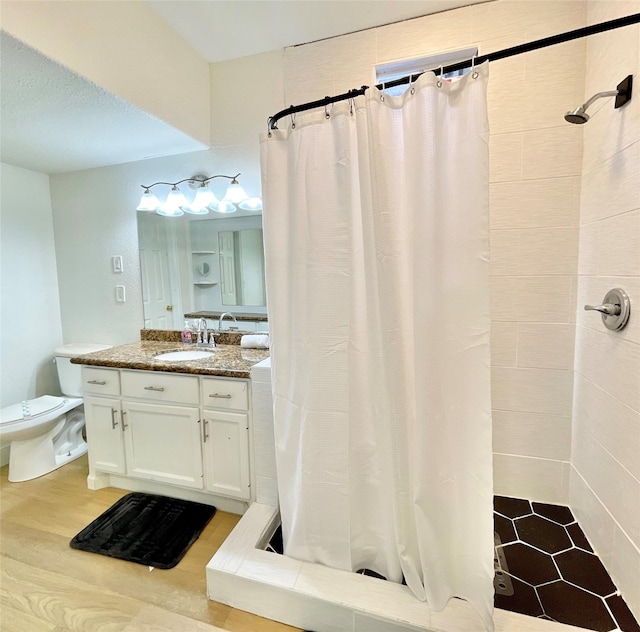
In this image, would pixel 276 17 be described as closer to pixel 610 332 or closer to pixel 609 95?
pixel 609 95

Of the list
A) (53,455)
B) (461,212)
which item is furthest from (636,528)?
(53,455)

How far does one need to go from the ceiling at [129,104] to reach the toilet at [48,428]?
142 centimetres

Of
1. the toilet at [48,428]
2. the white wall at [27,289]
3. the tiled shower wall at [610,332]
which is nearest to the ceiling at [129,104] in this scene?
the white wall at [27,289]

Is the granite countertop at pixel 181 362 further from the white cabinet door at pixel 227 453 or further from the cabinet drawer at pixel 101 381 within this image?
the white cabinet door at pixel 227 453

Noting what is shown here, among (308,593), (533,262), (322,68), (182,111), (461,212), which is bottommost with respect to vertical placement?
(308,593)

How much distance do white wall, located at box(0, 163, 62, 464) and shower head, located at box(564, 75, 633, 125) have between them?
3.27 meters

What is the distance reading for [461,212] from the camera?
40.5 inches

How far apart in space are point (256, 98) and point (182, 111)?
1.45ft

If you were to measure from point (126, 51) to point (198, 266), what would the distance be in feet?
3.88

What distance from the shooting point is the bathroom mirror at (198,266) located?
225 centimetres

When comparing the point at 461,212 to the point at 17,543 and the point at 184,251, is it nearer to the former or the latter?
the point at 184,251

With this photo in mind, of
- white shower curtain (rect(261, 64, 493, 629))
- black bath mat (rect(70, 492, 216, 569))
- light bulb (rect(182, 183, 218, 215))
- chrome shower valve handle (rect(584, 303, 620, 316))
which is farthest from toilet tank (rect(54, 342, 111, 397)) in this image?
chrome shower valve handle (rect(584, 303, 620, 316))

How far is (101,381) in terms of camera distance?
1.95m

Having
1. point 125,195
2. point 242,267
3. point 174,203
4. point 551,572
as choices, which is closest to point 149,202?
point 174,203
